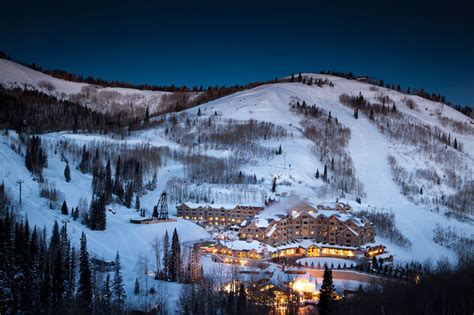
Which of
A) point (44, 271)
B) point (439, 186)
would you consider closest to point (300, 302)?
point (44, 271)

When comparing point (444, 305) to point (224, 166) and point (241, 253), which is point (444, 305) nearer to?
point (241, 253)

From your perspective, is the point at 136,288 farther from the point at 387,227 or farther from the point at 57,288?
the point at 387,227

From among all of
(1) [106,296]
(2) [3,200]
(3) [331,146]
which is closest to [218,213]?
(2) [3,200]

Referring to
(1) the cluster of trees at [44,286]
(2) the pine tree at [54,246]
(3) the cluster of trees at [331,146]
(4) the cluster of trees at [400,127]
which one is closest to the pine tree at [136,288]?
(1) the cluster of trees at [44,286]

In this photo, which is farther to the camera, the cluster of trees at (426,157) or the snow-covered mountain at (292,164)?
the cluster of trees at (426,157)

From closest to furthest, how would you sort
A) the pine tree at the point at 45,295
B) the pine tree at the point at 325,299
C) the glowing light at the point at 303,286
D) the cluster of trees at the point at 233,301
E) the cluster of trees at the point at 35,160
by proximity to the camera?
the pine tree at the point at 325,299
the cluster of trees at the point at 233,301
the pine tree at the point at 45,295
the glowing light at the point at 303,286
the cluster of trees at the point at 35,160

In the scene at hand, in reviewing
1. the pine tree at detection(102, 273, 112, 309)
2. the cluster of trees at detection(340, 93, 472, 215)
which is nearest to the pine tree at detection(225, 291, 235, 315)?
the pine tree at detection(102, 273, 112, 309)

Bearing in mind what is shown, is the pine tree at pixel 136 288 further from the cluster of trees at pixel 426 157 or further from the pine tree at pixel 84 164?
the cluster of trees at pixel 426 157
